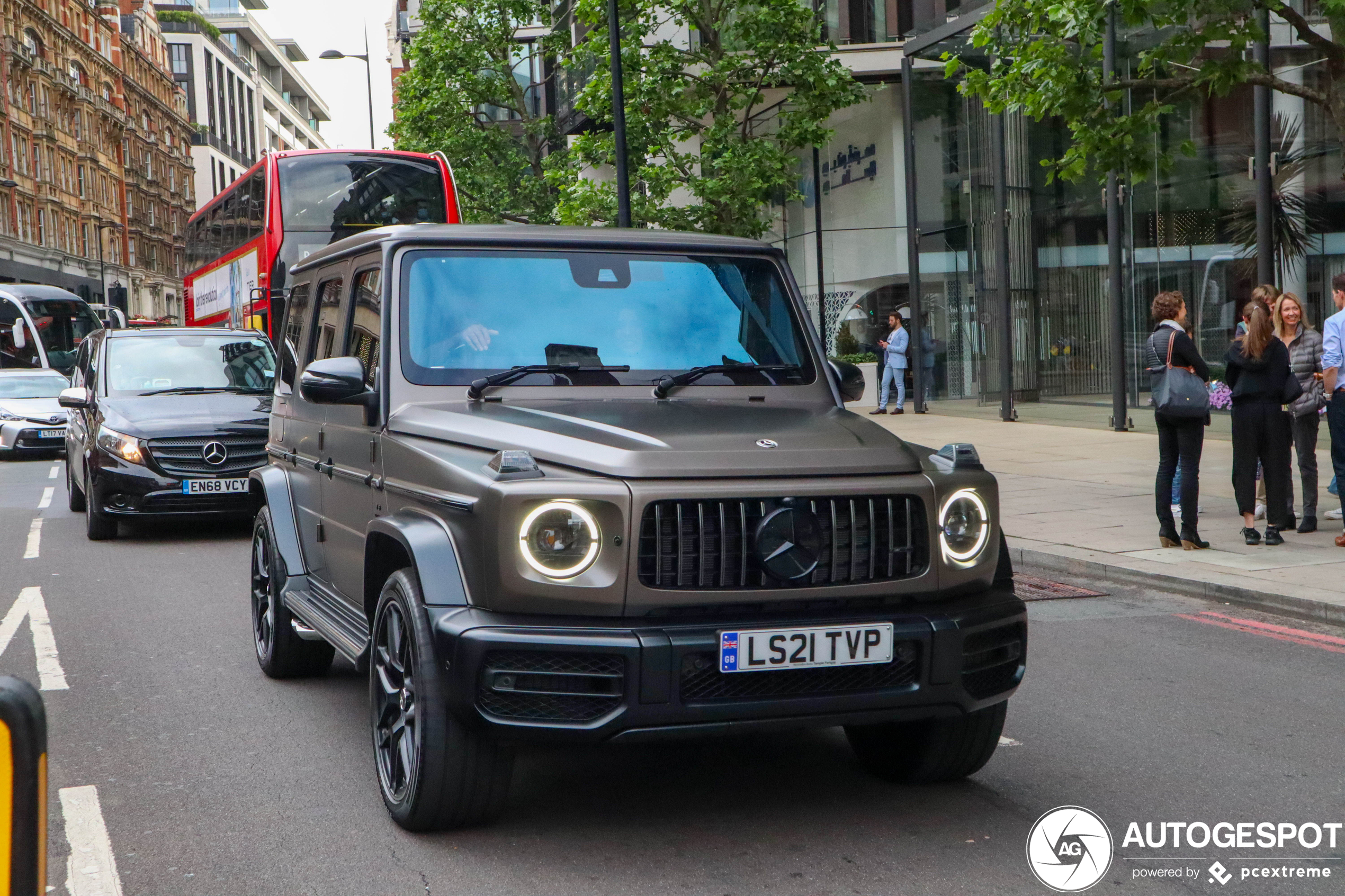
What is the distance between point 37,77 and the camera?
234 feet

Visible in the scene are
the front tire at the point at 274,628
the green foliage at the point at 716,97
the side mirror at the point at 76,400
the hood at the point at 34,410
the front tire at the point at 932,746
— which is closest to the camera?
the front tire at the point at 932,746

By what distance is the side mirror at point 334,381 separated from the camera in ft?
15.0

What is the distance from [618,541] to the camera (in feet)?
12.0

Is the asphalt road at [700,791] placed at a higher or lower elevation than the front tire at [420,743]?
lower

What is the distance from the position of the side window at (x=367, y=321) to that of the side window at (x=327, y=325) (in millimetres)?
170

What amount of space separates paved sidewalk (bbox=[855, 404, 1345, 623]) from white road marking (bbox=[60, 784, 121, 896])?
6.06 metres

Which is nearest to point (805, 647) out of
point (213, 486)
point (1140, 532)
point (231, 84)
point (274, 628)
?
point (274, 628)

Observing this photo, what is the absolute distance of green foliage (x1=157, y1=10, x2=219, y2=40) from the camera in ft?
364

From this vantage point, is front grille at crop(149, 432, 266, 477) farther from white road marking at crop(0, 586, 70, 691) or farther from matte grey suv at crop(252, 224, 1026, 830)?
matte grey suv at crop(252, 224, 1026, 830)

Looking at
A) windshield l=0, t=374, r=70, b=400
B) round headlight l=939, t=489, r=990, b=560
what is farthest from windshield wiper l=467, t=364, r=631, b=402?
windshield l=0, t=374, r=70, b=400

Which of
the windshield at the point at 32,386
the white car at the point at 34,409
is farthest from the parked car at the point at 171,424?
the windshield at the point at 32,386

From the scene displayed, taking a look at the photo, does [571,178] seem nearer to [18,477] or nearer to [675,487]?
[18,477]

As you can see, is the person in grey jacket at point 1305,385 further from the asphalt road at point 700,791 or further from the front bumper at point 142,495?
the front bumper at point 142,495

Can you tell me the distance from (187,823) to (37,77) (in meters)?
76.5
